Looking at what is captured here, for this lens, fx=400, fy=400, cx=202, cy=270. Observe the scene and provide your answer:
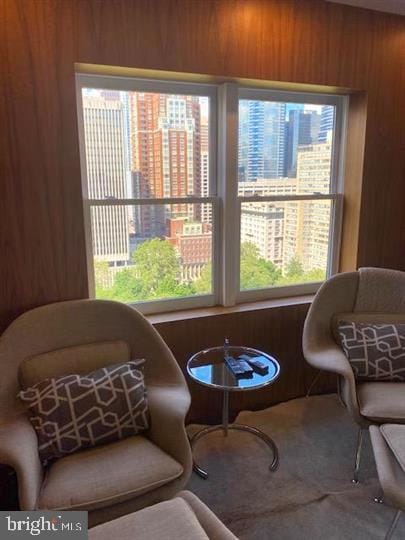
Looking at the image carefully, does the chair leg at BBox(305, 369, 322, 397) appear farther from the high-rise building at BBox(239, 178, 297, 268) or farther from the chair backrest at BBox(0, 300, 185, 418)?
the chair backrest at BBox(0, 300, 185, 418)

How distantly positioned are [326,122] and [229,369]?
1742 mm

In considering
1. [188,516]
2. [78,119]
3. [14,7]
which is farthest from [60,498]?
[14,7]

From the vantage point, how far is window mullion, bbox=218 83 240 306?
229cm

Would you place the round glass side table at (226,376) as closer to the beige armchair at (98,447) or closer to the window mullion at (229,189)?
the beige armchair at (98,447)

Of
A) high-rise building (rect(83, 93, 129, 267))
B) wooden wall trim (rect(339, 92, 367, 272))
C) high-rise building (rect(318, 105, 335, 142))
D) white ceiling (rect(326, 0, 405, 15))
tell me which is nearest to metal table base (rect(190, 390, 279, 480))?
high-rise building (rect(83, 93, 129, 267))

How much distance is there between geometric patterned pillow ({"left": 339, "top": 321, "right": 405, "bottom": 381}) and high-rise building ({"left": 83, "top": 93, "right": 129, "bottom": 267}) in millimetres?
1339

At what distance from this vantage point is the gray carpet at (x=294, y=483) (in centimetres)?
168

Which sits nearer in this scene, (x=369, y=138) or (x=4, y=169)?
(x=4, y=169)

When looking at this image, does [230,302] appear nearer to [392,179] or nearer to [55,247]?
[55,247]

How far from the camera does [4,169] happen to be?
1819mm

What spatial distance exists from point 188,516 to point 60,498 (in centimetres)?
48
